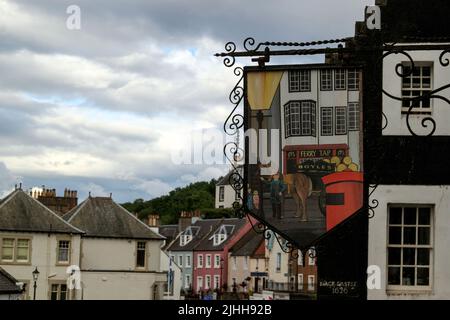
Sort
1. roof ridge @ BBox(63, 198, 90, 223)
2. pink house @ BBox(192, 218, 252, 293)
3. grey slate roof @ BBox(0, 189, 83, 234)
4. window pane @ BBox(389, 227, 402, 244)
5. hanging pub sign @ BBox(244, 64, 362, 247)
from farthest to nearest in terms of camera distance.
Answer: pink house @ BBox(192, 218, 252, 293) → roof ridge @ BBox(63, 198, 90, 223) → grey slate roof @ BBox(0, 189, 83, 234) → window pane @ BBox(389, 227, 402, 244) → hanging pub sign @ BBox(244, 64, 362, 247)

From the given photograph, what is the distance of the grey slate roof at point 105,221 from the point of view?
5191 centimetres

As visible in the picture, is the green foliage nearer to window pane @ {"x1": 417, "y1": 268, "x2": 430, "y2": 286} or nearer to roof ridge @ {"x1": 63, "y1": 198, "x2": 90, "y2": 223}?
roof ridge @ {"x1": 63, "y1": 198, "x2": 90, "y2": 223}

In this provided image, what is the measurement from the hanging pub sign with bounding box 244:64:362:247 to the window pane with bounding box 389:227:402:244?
2.09 metres

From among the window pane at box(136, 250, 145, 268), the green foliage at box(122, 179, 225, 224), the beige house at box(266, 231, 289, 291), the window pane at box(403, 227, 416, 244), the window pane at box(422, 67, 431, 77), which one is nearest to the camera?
the window pane at box(403, 227, 416, 244)

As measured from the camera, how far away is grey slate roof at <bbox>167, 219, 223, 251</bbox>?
8318 centimetres

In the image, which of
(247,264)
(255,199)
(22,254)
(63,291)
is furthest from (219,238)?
(255,199)

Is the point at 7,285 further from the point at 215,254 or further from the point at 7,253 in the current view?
the point at 215,254

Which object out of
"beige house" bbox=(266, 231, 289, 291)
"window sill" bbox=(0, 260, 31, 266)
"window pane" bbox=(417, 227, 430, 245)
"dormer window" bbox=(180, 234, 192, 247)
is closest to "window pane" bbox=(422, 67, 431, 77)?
"window pane" bbox=(417, 227, 430, 245)

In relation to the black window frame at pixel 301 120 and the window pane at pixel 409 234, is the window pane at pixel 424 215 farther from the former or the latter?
the black window frame at pixel 301 120

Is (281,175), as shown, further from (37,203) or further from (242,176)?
(37,203)

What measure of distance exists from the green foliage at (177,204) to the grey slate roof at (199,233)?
70.8ft

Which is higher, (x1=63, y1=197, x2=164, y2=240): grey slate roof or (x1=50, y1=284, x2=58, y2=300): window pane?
(x1=63, y1=197, x2=164, y2=240): grey slate roof

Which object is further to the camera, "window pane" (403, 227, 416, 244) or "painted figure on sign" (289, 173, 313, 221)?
"window pane" (403, 227, 416, 244)
